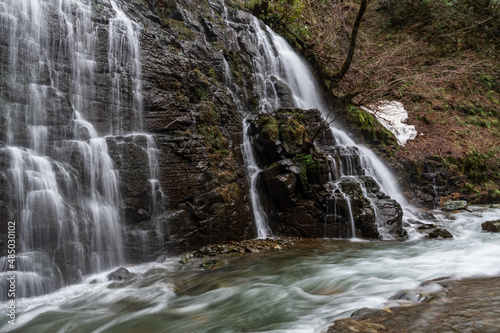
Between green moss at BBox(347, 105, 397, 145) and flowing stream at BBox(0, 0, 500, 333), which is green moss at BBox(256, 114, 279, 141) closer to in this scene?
flowing stream at BBox(0, 0, 500, 333)

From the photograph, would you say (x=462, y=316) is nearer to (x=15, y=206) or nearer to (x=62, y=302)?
(x=62, y=302)

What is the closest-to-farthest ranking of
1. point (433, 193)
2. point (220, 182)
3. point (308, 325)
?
point (308, 325), point (220, 182), point (433, 193)

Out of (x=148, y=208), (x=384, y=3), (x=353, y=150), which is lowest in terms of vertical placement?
(x=148, y=208)

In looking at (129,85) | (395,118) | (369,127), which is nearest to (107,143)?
(129,85)

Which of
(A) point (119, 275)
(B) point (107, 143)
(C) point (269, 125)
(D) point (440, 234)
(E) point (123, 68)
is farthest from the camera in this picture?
(C) point (269, 125)

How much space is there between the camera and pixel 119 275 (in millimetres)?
5246

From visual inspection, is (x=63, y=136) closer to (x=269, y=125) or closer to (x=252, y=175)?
(x=252, y=175)

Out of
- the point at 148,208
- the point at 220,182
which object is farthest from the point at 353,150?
the point at 148,208

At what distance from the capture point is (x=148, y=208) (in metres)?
6.25

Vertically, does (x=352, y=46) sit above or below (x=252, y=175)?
above

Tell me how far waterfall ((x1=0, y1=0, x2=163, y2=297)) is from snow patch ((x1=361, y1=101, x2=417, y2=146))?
10325mm

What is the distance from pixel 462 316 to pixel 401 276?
7.46ft

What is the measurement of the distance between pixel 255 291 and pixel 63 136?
5.07 metres

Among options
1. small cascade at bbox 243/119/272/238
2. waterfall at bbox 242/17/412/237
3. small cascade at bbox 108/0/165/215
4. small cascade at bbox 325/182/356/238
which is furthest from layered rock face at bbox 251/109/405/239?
small cascade at bbox 108/0/165/215
